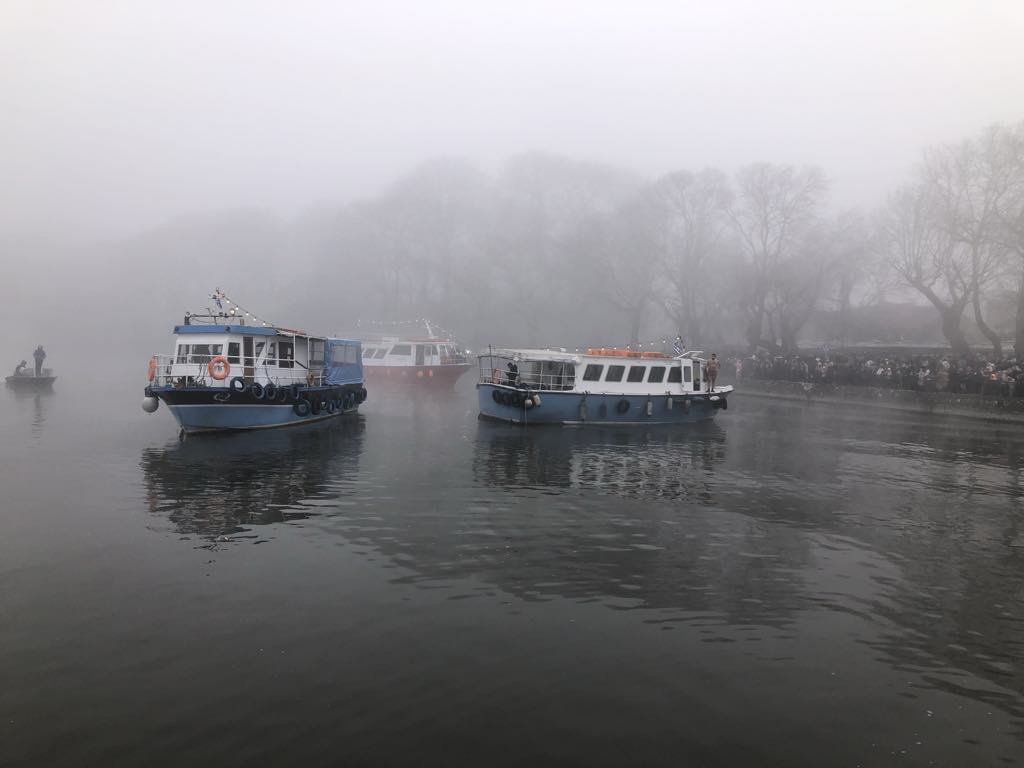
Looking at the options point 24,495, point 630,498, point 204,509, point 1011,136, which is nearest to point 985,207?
point 1011,136

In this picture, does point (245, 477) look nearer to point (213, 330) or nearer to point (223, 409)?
point (223, 409)

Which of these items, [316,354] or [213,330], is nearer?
[213,330]

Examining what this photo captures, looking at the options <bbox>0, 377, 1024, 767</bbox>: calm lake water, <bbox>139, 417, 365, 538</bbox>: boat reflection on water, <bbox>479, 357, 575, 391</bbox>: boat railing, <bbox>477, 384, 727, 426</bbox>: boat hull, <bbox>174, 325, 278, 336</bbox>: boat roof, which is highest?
<bbox>174, 325, 278, 336</bbox>: boat roof

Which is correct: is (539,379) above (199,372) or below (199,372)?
below

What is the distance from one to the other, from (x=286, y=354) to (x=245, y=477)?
11.7 metres

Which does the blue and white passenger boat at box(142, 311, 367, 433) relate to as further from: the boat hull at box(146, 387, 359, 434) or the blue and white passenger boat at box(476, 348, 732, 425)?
the blue and white passenger boat at box(476, 348, 732, 425)

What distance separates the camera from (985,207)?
4619 cm

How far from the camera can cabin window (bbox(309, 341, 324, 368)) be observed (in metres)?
32.8

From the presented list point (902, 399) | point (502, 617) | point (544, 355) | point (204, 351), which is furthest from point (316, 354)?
point (902, 399)

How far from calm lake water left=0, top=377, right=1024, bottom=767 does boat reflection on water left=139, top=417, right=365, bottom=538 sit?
0.16 metres

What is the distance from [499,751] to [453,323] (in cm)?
8439

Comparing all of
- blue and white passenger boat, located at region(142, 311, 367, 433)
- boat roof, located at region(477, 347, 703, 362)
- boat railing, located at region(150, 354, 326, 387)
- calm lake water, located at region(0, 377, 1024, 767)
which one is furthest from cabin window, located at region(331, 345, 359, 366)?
calm lake water, located at region(0, 377, 1024, 767)

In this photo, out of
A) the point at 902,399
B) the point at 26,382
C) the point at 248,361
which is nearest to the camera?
the point at 248,361

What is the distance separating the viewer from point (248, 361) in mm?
28531
